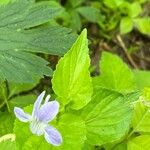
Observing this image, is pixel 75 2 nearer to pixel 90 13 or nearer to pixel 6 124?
pixel 90 13

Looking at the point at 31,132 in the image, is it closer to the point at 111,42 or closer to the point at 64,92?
the point at 64,92

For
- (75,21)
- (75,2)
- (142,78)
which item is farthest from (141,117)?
(75,2)

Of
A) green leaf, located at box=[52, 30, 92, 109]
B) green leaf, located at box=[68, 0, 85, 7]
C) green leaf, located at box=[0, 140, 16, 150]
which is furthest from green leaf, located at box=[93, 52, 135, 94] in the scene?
green leaf, located at box=[68, 0, 85, 7]

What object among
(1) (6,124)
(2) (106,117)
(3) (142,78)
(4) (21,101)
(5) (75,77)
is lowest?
(3) (142,78)

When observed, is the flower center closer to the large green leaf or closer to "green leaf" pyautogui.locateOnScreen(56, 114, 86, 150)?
"green leaf" pyautogui.locateOnScreen(56, 114, 86, 150)

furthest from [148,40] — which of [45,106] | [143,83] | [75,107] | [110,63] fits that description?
[45,106]

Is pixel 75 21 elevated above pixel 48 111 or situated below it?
below
